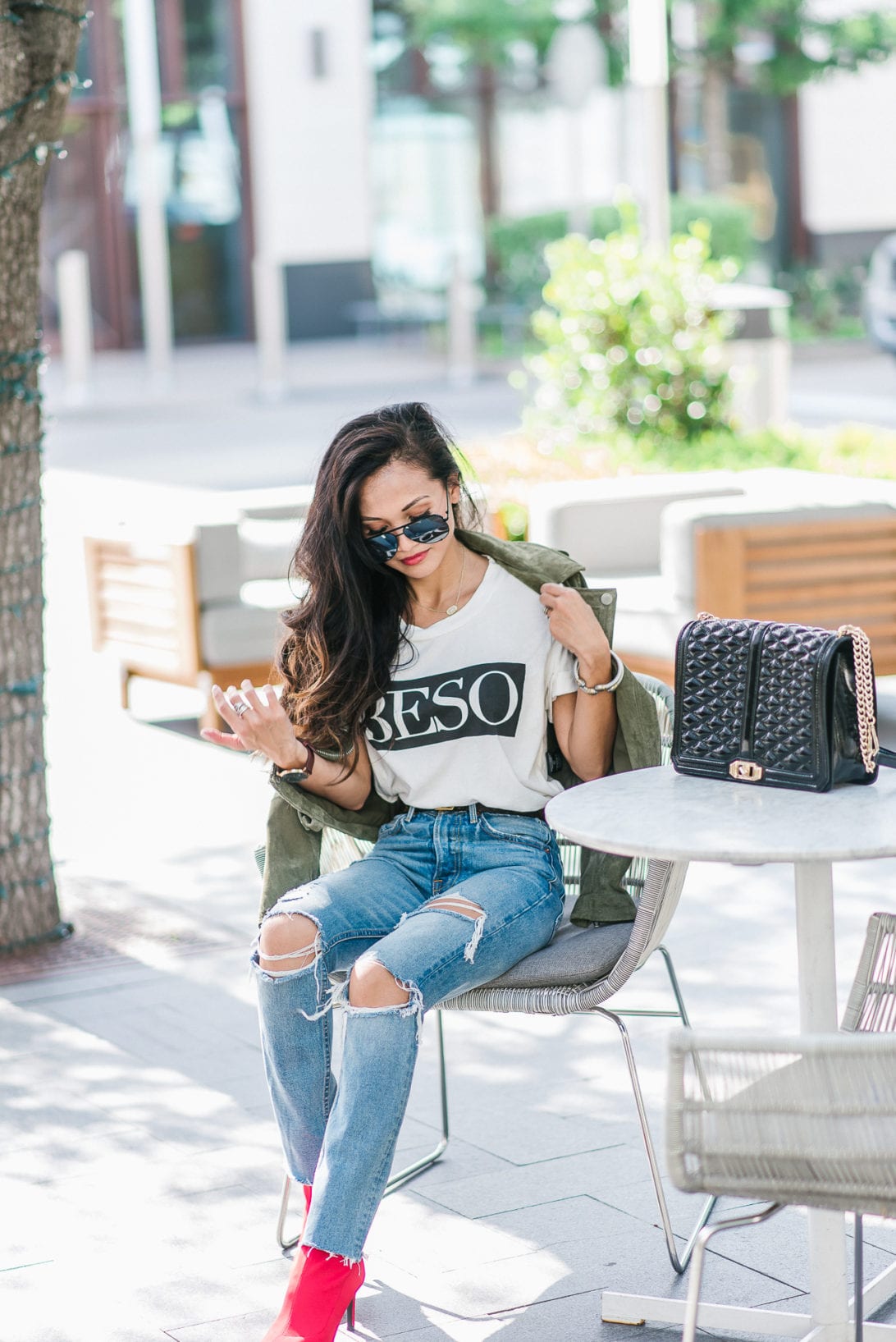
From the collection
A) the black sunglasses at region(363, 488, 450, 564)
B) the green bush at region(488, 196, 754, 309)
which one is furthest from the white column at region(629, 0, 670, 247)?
the green bush at region(488, 196, 754, 309)

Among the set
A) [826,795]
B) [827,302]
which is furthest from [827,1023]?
[827,302]

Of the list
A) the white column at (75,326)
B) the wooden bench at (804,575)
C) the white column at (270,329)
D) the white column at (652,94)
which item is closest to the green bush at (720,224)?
the white column at (270,329)

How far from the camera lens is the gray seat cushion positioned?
3201 millimetres

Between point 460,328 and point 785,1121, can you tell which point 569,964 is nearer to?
point 785,1121

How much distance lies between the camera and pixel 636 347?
9570 mm

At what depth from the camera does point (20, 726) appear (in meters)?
5.11

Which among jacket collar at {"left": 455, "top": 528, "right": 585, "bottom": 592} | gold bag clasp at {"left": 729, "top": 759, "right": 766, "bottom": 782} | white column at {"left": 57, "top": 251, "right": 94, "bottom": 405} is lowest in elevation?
gold bag clasp at {"left": 729, "top": 759, "right": 766, "bottom": 782}

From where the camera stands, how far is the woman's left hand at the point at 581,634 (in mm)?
3326

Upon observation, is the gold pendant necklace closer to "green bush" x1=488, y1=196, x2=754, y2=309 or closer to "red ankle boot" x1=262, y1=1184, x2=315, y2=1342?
"red ankle boot" x1=262, y1=1184, x2=315, y2=1342

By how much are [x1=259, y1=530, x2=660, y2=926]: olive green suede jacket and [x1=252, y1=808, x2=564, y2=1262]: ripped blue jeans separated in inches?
2.6

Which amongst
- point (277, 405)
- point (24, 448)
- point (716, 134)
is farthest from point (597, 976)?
point (716, 134)

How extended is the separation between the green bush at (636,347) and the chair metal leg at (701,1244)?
715cm

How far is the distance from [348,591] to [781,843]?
105 cm

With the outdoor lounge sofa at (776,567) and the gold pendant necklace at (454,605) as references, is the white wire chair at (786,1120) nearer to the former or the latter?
the gold pendant necklace at (454,605)
